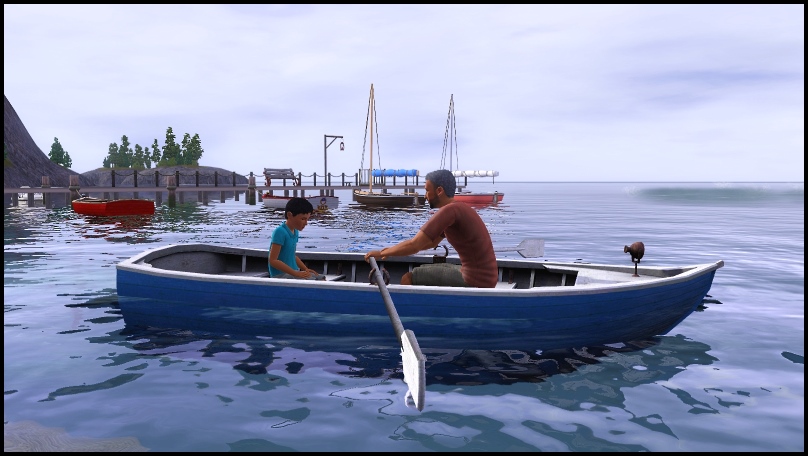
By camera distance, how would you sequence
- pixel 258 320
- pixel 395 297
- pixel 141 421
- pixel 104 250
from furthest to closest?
1. pixel 104 250
2. pixel 258 320
3. pixel 395 297
4. pixel 141 421

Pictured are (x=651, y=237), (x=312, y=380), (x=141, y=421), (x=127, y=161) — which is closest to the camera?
(x=141, y=421)

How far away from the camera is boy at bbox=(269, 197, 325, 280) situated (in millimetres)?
6863

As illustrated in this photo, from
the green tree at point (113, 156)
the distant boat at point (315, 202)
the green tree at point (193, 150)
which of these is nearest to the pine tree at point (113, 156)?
the green tree at point (113, 156)

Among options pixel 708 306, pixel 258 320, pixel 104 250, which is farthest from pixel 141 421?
pixel 104 250

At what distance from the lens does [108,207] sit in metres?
26.7

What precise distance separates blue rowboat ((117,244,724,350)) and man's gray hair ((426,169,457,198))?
0.99 m

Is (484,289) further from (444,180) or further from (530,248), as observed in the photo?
(530,248)

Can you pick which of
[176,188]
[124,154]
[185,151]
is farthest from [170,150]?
[176,188]

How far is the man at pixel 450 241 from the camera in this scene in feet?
18.6

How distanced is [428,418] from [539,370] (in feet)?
5.07

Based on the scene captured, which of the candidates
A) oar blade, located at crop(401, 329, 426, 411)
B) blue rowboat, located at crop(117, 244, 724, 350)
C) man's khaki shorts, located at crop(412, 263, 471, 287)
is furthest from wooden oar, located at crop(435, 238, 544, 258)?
oar blade, located at crop(401, 329, 426, 411)

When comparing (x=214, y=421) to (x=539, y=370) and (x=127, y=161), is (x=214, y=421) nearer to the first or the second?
(x=539, y=370)

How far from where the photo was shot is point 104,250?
15555 millimetres

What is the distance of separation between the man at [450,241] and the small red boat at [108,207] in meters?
24.4
